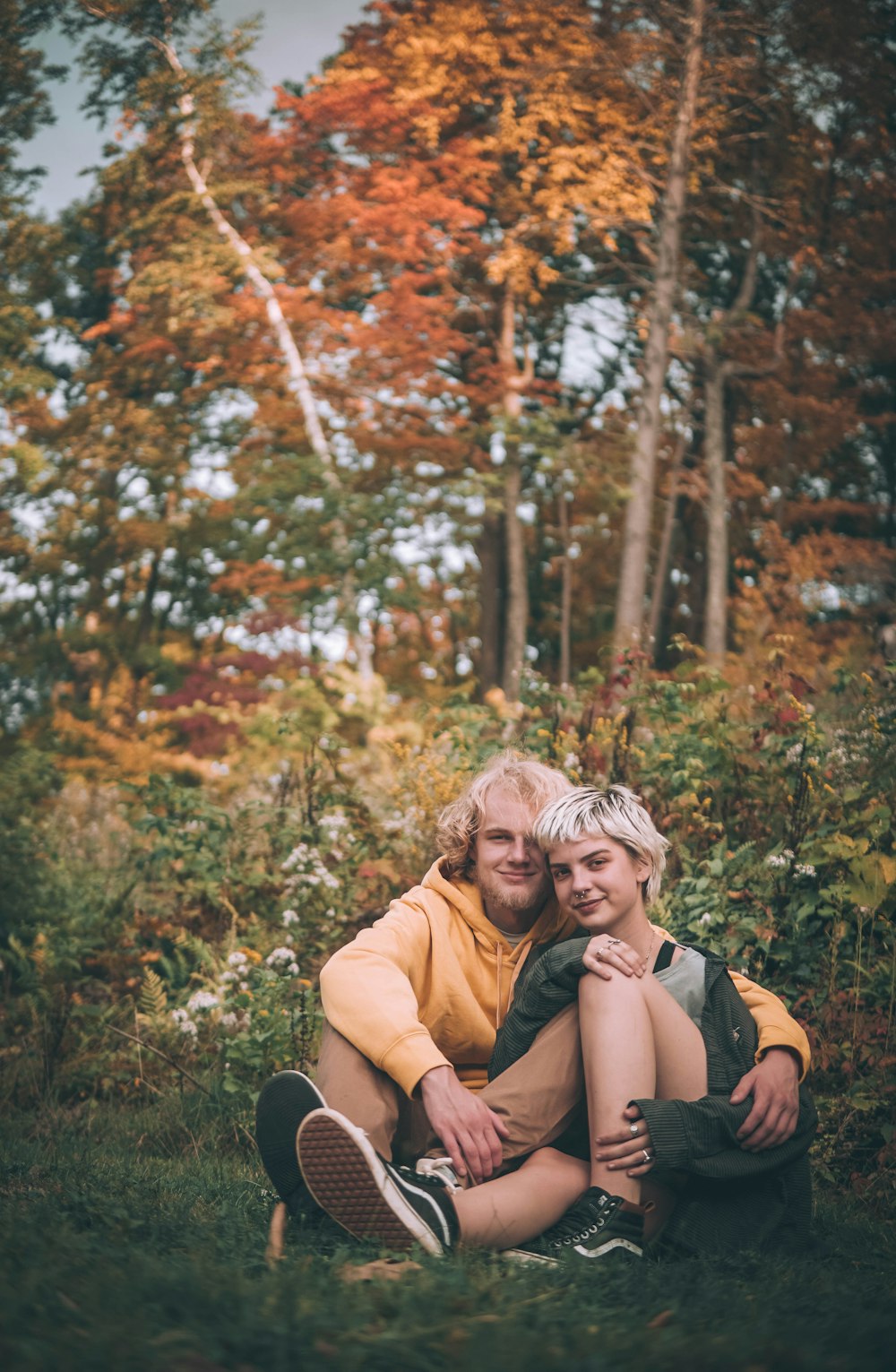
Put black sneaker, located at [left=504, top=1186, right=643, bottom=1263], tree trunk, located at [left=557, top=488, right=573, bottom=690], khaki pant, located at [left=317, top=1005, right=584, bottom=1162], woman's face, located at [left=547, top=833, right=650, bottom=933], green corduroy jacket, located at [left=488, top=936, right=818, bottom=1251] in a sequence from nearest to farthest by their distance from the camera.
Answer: black sneaker, located at [left=504, top=1186, right=643, bottom=1263] → green corduroy jacket, located at [left=488, top=936, right=818, bottom=1251] → khaki pant, located at [left=317, top=1005, right=584, bottom=1162] → woman's face, located at [left=547, top=833, right=650, bottom=933] → tree trunk, located at [left=557, top=488, right=573, bottom=690]

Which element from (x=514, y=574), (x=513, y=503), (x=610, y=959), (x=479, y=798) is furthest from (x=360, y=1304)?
(x=514, y=574)

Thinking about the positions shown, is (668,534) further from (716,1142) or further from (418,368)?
(716,1142)

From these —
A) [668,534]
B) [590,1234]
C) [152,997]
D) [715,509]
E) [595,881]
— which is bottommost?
[152,997]

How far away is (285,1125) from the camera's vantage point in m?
2.40

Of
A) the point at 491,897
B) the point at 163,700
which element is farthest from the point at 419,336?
the point at 491,897

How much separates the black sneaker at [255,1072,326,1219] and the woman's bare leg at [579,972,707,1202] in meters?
0.60

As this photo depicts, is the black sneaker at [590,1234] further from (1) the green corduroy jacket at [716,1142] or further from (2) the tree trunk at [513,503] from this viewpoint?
(2) the tree trunk at [513,503]

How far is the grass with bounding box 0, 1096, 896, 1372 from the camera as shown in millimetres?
1577

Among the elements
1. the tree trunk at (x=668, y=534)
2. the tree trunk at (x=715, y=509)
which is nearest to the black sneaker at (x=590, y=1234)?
the tree trunk at (x=715, y=509)

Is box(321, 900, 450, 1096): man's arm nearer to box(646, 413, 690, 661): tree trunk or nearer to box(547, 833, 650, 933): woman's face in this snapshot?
box(547, 833, 650, 933): woman's face

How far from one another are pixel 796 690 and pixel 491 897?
2450 millimetres

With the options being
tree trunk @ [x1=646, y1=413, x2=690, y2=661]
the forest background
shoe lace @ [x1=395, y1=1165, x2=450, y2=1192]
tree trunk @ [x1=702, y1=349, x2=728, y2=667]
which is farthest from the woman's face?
tree trunk @ [x1=646, y1=413, x2=690, y2=661]

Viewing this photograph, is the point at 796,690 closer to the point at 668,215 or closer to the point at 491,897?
the point at 491,897

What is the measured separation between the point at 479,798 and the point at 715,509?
471 inches
